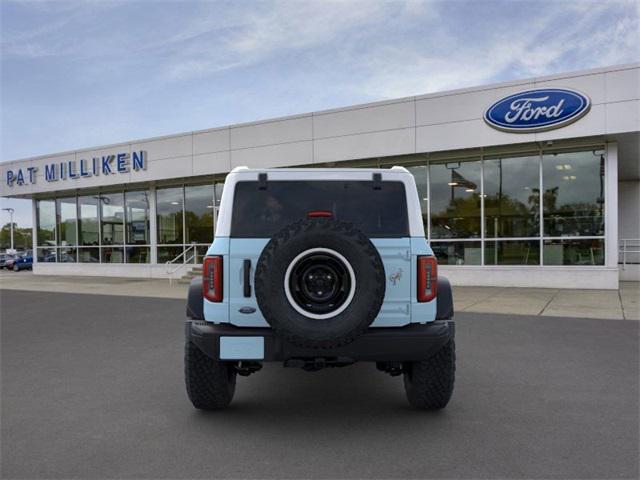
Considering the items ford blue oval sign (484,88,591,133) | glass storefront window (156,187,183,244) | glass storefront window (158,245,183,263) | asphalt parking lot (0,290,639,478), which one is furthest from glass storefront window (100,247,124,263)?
ford blue oval sign (484,88,591,133)

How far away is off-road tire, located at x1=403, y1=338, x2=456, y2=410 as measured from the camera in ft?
12.8

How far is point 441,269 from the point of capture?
1602cm

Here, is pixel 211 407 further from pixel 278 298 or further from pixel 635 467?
pixel 635 467

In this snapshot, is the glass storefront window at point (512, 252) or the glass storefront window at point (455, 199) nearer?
the glass storefront window at point (512, 252)

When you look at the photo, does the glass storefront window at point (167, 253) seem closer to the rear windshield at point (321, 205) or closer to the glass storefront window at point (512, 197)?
the glass storefront window at point (512, 197)

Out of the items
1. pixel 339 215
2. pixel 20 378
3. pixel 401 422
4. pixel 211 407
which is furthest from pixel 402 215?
pixel 20 378

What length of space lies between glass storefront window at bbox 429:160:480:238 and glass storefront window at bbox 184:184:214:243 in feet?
31.0

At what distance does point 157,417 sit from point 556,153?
14.0 meters

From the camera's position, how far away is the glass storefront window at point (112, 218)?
23.0m

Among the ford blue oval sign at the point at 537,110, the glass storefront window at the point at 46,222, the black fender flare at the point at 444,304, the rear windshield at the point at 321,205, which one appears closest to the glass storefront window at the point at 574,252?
the ford blue oval sign at the point at 537,110

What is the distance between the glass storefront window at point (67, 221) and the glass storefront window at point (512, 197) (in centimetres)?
2004

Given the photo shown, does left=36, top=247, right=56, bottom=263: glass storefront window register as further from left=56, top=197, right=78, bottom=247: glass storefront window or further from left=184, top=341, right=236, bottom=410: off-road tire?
left=184, top=341, right=236, bottom=410: off-road tire

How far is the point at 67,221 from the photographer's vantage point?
25094mm

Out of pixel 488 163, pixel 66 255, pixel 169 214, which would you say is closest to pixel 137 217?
pixel 169 214
